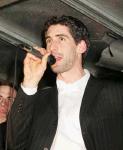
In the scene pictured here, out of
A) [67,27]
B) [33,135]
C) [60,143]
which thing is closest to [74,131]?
[60,143]

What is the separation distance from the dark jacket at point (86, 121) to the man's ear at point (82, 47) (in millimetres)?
344

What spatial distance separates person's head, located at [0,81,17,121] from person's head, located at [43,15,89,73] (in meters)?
0.89

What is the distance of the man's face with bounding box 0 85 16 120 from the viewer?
320 centimetres

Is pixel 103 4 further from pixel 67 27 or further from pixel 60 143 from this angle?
pixel 60 143

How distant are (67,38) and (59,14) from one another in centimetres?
25

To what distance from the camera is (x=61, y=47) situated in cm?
229

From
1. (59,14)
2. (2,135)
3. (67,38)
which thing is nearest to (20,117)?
(67,38)

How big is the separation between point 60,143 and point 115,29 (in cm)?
84

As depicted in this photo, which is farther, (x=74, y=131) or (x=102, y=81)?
(x=102, y=81)

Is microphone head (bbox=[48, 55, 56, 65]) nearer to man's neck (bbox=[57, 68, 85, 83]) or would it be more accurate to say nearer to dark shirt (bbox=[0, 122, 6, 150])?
man's neck (bbox=[57, 68, 85, 83])

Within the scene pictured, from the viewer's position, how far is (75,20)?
2469 millimetres

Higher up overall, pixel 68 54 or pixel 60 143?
pixel 68 54

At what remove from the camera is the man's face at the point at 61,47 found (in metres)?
2.23

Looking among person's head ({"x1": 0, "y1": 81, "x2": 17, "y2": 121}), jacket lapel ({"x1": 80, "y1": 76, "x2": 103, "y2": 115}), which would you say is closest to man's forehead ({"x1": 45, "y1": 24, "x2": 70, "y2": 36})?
jacket lapel ({"x1": 80, "y1": 76, "x2": 103, "y2": 115})
